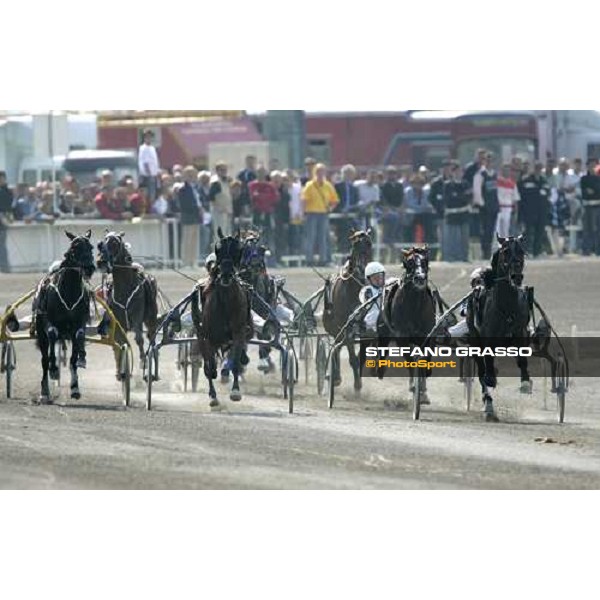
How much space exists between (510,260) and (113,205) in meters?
14.3

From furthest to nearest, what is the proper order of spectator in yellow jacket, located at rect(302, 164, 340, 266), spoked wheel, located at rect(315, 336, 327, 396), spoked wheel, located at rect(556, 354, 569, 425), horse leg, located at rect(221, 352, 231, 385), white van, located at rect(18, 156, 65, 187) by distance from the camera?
white van, located at rect(18, 156, 65, 187)
spectator in yellow jacket, located at rect(302, 164, 340, 266)
spoked wheel, located at rect(315, 336, 327, 396)
horse leg, located at rect(221, 352, 231, 385)
spoked wheel, located at rect(556, 354, 569, 425)

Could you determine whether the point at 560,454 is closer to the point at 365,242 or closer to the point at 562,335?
the point at 365,242

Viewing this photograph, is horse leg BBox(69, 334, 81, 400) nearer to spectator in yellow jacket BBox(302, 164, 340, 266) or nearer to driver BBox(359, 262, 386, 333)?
driver BBox(359, 262, 386, 333)

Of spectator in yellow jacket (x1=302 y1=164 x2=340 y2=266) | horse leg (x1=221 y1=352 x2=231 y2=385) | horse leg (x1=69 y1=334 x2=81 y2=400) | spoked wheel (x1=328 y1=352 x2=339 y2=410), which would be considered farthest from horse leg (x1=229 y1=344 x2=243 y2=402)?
spectator in yellow jacket (x1=302 y1=164 x2=340 y2=266)

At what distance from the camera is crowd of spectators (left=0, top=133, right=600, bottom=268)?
3303 cm

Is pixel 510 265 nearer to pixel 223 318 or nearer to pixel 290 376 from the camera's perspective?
pixel 290 376

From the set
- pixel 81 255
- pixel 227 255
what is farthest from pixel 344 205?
pixel 227 255

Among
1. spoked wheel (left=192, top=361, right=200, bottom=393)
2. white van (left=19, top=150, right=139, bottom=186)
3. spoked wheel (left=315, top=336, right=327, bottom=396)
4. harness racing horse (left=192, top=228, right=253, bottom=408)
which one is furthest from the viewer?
white van (left=19, top=150, right=139, bottom=186)

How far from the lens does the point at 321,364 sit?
877 inches

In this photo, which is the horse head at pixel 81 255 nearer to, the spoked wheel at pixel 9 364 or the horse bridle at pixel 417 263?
the spoked wheel at pixel 9 364

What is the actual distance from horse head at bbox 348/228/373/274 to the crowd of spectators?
407 inches

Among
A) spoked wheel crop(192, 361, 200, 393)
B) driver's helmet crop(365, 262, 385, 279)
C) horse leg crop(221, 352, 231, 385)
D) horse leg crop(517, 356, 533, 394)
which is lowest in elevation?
spoked wheel crop(192, 361, 200, 393)

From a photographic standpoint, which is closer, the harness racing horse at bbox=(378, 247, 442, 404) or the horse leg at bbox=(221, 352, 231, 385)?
the harness racing horse at bbox=(378, 247, 442, 404)

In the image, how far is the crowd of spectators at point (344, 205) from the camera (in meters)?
33.0
